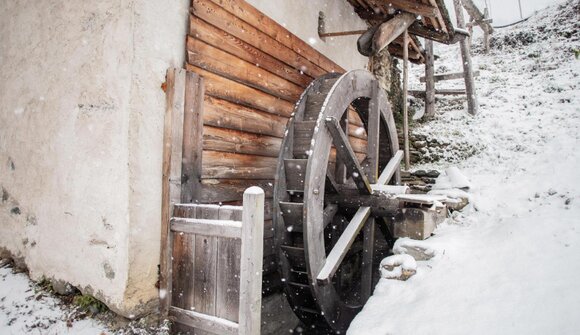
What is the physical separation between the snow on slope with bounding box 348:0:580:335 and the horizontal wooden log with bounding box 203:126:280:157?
6.23ft

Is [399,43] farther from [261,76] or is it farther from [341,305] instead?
[341,305]

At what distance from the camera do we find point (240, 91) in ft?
11.5

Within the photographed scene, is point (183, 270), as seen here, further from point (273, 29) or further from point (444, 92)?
point (444, 92)

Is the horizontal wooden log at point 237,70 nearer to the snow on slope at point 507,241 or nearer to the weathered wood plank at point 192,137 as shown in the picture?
the weathered wood plank at point 192,137

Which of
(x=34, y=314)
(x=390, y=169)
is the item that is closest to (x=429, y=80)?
(x=390, y=169)

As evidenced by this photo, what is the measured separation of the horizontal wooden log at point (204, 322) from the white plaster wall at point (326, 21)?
10.2 feet

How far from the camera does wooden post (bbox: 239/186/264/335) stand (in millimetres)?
2199

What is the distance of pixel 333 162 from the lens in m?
5.37

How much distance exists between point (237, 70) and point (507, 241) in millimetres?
3225

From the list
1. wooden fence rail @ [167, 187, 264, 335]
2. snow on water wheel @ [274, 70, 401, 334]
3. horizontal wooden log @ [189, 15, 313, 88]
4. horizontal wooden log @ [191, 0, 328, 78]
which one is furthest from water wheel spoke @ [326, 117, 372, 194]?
wooden fence rail @ [167, 187, 264, 335]

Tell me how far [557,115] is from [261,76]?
7343mm

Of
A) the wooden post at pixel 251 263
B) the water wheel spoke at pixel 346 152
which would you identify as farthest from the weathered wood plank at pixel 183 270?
the water wheel spoke at pixel 346 152

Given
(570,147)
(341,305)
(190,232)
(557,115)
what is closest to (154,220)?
(190,232)

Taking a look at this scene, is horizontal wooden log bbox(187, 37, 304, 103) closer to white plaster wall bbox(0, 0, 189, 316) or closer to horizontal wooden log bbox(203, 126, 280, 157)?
white plaster wall bbox(0, 0, 189, 316)
